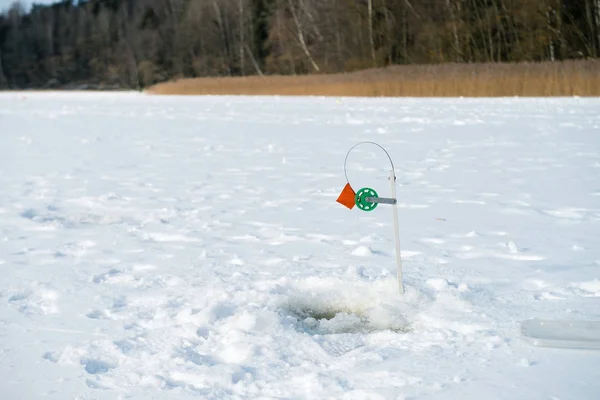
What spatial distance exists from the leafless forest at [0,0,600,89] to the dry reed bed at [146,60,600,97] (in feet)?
30.0

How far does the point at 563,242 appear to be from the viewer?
4.30 meters

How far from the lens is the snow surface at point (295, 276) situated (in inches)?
99.7

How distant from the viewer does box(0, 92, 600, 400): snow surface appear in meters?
2.53

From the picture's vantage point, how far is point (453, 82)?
18.6 metres

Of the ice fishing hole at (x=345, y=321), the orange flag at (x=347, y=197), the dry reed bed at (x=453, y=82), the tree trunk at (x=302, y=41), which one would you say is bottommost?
the ice fishing hole at (x=345, y=321)

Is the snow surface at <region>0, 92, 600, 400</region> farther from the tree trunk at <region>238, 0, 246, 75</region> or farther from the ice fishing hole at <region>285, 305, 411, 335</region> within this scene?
the tree trunk at <region>238, 0, 246, 75</region>

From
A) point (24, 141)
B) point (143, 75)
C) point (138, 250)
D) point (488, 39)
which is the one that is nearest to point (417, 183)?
point (138, 250)

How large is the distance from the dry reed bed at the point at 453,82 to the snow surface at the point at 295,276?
8.58 meters

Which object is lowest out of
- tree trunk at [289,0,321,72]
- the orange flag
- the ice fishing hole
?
the ice fishing hole

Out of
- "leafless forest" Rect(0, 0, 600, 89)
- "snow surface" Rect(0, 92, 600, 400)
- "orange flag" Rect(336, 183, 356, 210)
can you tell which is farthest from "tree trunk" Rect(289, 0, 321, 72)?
"orange flag" Rect(336, 183, 356, 210)

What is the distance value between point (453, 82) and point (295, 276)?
52.3ft

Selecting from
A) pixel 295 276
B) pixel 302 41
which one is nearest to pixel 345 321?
pixel 295 276

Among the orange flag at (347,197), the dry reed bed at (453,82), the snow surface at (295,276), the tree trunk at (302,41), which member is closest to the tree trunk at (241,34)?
the tree trunk at (302,41)

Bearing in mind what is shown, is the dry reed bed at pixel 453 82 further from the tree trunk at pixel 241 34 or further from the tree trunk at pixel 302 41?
the tree trunk at pixel 241 34
